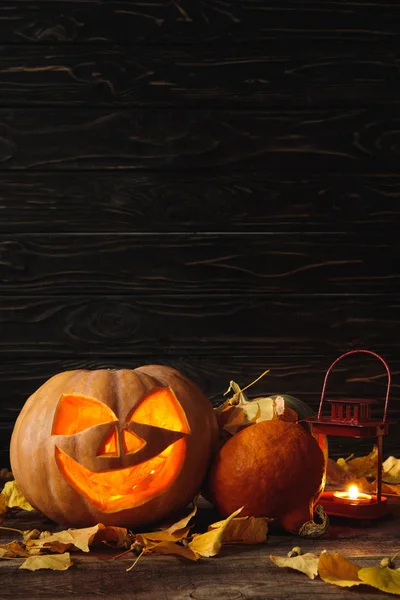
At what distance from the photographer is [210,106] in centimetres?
191

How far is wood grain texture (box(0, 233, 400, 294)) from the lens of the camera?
1890 millimetres

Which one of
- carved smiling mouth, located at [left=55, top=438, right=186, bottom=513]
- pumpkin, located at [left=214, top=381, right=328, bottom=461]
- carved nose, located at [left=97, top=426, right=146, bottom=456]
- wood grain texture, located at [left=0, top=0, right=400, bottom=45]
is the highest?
wood grain texture, located at [left=0, top=0, right=400, bottom=45]

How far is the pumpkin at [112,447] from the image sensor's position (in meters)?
1.14

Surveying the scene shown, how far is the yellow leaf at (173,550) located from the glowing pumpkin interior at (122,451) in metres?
0.10

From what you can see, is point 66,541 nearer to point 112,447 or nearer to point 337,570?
point 112,447

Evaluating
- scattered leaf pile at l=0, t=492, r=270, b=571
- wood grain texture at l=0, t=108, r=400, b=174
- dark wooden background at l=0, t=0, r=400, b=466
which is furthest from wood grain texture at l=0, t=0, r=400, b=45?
scattered leaf pile at l=0, t=492, r=270, b=571

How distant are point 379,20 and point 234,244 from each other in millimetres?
661

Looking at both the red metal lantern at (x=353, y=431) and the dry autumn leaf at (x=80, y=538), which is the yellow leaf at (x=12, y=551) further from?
the red metal lantern at (x=353, y=431)

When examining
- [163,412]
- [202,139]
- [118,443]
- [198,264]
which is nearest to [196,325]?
[198,264]

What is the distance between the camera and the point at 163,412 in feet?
4.02

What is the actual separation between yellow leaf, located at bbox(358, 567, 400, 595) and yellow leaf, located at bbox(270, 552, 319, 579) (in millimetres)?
66

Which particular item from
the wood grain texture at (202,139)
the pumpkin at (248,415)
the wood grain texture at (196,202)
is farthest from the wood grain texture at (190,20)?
the pumpkin at (248,415)

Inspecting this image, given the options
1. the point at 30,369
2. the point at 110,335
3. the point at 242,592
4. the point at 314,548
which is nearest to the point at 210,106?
the point at 110,335

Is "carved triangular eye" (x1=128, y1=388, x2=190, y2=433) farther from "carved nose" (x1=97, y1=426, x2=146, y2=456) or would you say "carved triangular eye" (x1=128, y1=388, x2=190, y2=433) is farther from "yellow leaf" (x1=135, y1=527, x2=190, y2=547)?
"yellow leaf" (x1=135, y1=527, x2=190, y2=547)
